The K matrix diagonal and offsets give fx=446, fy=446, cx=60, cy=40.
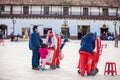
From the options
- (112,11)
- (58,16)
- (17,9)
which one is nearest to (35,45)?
(58,16)

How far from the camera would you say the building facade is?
72.8 m

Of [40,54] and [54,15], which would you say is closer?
[40,54]

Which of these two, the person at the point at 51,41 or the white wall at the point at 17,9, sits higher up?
the white wall at the point at 17,9

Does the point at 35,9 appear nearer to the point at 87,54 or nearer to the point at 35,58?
the point at 35,58

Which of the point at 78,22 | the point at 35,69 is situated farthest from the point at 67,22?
the point at 35,69

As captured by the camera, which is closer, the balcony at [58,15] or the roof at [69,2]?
the balcony at [58,15]

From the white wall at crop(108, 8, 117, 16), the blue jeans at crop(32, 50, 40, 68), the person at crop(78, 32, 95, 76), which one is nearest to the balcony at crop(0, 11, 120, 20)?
the white wall at crop(108, 8, 117, 16)

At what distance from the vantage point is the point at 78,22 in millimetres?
74062

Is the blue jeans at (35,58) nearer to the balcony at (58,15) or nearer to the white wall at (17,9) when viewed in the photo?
the balcony at (58,15)

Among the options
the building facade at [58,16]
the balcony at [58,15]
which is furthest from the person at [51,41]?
the balcony at [58,15]

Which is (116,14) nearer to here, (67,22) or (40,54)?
(67,22)

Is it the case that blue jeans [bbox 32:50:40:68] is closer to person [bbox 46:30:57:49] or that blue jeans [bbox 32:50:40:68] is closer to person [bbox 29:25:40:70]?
person [bbox 29:25:40:70]

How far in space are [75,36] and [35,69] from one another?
5816 centimetres

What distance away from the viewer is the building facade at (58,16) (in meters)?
72.8
